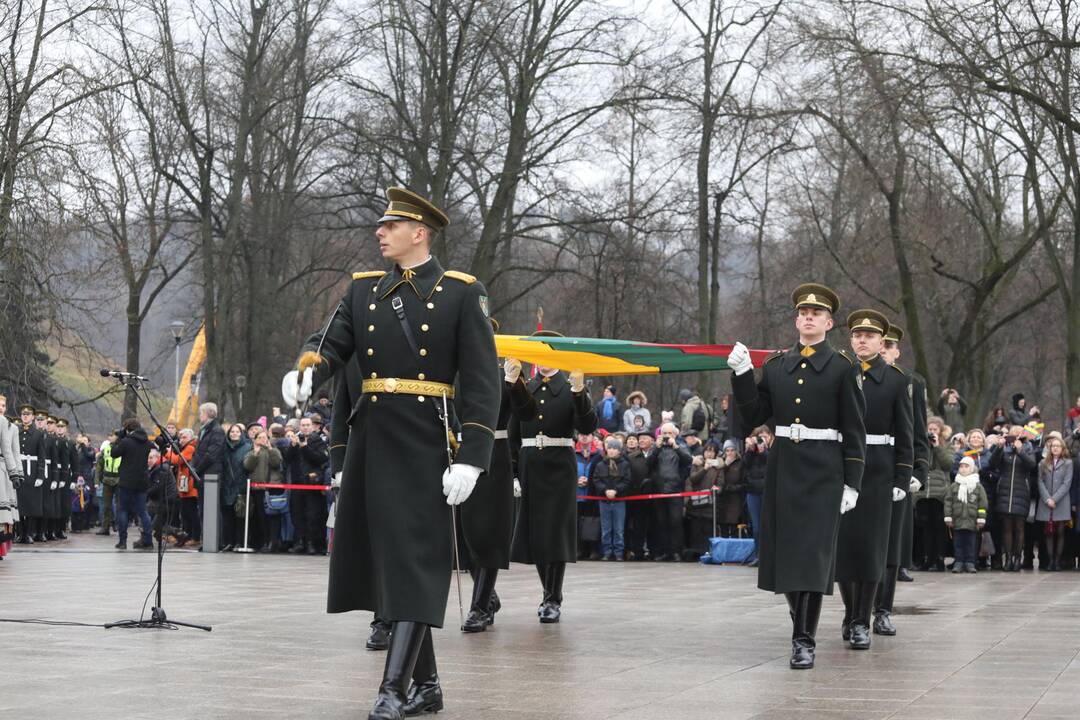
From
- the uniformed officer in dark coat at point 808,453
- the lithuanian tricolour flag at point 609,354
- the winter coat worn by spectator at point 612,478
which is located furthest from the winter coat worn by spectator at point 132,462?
the uniformed officer in dark coat at point 808,453

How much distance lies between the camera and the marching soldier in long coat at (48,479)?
24.6 metres

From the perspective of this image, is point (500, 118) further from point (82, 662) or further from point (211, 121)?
point (82, 662)

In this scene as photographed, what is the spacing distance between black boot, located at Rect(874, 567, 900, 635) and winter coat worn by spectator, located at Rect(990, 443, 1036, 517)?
28.6 feet

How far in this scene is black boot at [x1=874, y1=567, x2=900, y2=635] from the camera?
1098 cm

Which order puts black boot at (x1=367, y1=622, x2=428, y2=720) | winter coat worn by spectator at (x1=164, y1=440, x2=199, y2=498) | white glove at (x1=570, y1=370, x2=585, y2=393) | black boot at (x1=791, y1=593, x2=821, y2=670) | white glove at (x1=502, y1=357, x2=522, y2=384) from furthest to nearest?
winter coat worn by spectator at (x1=164, y1=440, x2=199, y2=498) → white glove at (x1=570, y1=370, x2=585, y2=393) → white glove at (x1=502, y1=357, x2=522, y2=384) → black boot at (x1=791, y1=593, x2=821, y2=670) → black boot at (x1=367, y1=622, x2=428, y2=720)

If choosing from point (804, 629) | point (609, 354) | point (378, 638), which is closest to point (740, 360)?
point (804, 629)

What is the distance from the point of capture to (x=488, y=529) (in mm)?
10742

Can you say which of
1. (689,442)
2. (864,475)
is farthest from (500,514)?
(689,442)

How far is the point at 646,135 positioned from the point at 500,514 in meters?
23.8

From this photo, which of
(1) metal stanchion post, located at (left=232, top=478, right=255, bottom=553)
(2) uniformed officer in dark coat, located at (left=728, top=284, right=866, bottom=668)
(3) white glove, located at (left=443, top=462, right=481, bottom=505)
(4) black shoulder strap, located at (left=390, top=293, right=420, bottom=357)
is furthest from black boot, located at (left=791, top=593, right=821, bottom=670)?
(1) metal stanchion post, located at (left=232, top=478, right=255, bottom=553)

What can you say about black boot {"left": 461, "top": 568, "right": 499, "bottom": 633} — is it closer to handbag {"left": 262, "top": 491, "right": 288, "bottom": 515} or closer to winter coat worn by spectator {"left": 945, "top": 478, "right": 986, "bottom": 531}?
winter coat worn by spectator {"left": 945, "top": 478, "right": 986, "bottom": 531}

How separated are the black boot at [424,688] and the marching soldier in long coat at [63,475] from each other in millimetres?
19536

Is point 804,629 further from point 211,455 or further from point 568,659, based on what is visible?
point 211,455

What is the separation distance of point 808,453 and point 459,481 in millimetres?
3473
